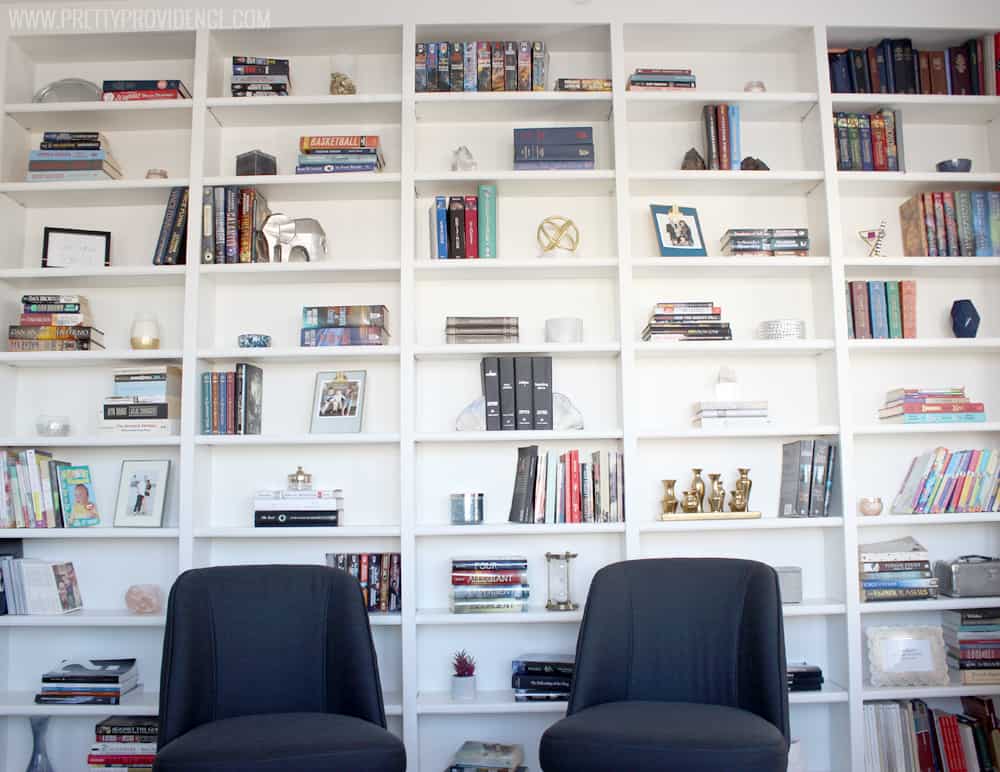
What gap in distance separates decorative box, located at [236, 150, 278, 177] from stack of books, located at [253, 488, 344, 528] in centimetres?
119

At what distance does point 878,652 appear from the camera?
3014 millimetres

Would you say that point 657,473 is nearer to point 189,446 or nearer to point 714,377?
point 714,377

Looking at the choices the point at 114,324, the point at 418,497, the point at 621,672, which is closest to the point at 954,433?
the point at 621,672

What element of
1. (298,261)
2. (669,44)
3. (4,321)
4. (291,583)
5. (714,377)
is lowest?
(291,583)

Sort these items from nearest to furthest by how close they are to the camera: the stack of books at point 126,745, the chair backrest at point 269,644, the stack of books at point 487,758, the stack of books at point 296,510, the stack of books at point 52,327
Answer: the chair backrest at point 269,644, the stack of books at point 487,758, the stack of books at point 126,745, the stack of books at point 296,510, the stack of books at point 52,327

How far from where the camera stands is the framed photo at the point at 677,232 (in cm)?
324

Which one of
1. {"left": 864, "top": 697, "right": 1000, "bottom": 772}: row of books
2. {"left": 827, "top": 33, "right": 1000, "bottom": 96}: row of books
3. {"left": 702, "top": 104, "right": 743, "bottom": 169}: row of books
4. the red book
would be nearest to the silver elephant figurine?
the red book

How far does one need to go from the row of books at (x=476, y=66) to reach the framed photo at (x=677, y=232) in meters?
0.65

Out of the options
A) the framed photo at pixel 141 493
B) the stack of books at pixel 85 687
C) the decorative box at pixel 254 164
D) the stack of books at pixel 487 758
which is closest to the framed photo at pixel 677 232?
the decorative box at pixel 254 164

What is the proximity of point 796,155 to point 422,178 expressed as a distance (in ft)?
4.84

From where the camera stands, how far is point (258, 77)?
3.26 meters

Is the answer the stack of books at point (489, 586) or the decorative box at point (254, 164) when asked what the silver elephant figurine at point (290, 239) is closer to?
the decorative box at point (254, 164)

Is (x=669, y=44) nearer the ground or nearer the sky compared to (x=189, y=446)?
nearer the sky

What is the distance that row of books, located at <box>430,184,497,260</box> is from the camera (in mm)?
3176
